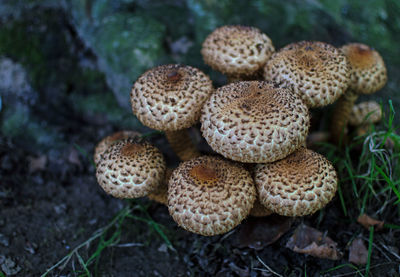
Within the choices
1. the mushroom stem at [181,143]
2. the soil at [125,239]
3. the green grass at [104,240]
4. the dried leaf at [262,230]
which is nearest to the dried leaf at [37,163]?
the soil at [125,239]

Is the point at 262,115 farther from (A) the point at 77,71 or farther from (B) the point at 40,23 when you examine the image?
(B) the point at 40,23

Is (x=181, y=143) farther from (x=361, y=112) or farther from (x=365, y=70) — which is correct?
(x=361, y=112)

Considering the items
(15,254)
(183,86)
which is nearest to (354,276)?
(183,86)

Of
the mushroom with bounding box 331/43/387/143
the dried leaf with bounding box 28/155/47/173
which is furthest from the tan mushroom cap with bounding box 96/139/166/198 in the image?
the mushroom with bounding box 331/43/387/143

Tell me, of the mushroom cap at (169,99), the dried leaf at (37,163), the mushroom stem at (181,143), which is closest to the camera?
the mushroom cap at (169,99)

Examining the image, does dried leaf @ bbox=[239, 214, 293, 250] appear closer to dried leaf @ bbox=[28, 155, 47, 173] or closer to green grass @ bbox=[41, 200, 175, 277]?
green grass @ bbox=[41, 200, 175, 277]

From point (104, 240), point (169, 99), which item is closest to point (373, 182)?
point (169, 99)

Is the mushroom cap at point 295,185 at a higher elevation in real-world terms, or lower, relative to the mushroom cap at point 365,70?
lower

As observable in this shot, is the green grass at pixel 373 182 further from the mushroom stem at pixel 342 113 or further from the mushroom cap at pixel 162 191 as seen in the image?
the mushroom cap at pixel 162 191
